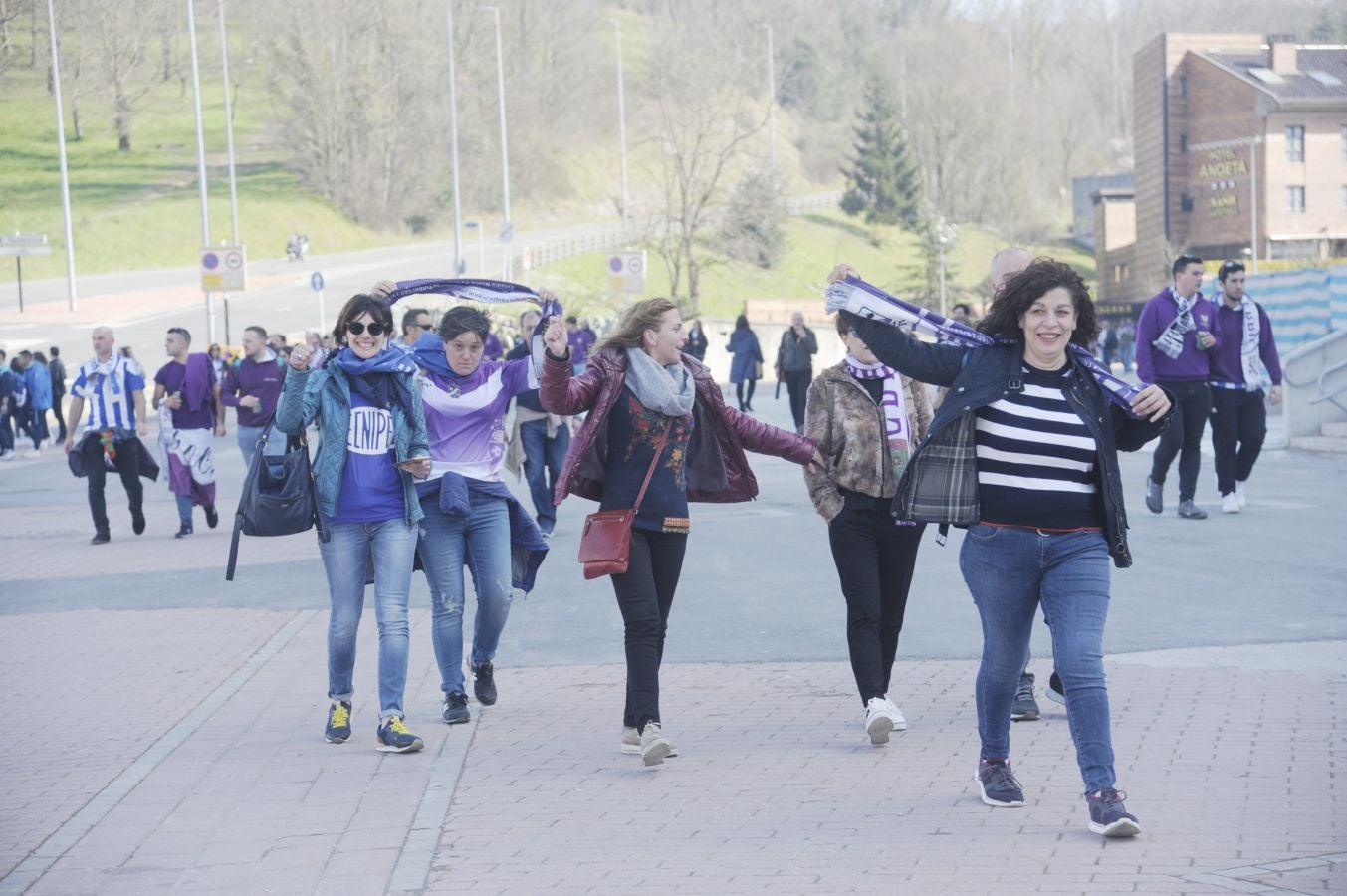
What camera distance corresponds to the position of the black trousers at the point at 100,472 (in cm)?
1453

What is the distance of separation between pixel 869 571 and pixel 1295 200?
69.5 m

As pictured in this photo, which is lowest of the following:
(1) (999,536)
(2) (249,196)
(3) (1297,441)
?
(3) (1297,441)

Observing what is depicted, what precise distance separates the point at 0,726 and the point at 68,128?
3339 inches

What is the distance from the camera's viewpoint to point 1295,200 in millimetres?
70312

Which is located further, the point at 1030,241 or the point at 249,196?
the point at 1030,241

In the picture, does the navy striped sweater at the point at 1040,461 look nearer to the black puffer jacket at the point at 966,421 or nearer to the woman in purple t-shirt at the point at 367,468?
the black puffer jacket at the point at 966,421

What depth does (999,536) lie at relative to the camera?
5.18 metres

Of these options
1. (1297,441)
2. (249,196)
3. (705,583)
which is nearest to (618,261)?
(1297,441)

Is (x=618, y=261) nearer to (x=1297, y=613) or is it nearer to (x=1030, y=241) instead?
(x=1297, y=613)

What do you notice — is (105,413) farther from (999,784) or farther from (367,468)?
(999,784)

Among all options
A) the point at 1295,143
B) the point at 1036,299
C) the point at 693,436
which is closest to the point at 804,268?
the point at 1295,143

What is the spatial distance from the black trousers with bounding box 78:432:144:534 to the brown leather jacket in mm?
9264

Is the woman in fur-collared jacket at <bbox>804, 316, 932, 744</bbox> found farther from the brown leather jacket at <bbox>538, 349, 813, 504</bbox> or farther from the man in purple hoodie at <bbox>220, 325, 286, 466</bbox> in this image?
the man in purple hoodie at <bbox>220, 325, 286, 466</bbox>

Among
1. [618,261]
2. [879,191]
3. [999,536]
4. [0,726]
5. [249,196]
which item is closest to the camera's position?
[999,536]
